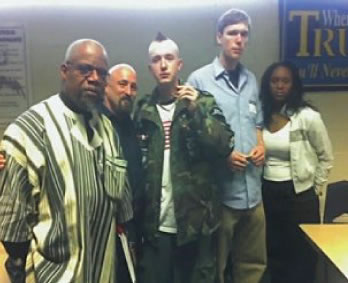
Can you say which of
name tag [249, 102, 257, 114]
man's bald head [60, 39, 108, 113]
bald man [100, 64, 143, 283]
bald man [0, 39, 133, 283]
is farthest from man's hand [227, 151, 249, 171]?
man's bald head [60, 39, 108, 113]

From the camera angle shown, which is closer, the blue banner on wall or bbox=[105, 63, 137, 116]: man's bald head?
bbox=[105, 63, 137, 116]: man's bald head

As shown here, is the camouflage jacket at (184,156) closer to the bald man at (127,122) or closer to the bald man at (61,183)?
the bald man at (127,122)

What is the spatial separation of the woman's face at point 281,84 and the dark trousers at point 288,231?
49 cm

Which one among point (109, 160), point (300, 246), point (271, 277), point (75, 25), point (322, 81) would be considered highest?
point (75, 25)

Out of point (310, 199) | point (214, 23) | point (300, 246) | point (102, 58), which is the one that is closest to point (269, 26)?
point (214, 23)

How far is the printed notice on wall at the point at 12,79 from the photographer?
11.1 ft

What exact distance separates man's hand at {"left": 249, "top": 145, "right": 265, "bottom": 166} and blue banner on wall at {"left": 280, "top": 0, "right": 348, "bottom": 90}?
77 centimetres

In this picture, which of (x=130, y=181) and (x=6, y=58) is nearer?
(x=130, y=181)

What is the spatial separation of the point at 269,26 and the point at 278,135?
769 millimetres

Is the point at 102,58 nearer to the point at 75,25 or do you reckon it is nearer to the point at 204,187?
the point at 204,187

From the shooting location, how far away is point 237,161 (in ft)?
9.44

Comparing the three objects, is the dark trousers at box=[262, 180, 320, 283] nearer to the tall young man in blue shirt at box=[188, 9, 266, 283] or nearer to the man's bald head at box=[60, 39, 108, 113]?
the tall young man in blue shirt at box=[188, 9, 266, 283]

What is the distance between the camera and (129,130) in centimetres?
269

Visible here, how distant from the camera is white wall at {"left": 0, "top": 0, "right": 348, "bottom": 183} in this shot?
335cm
